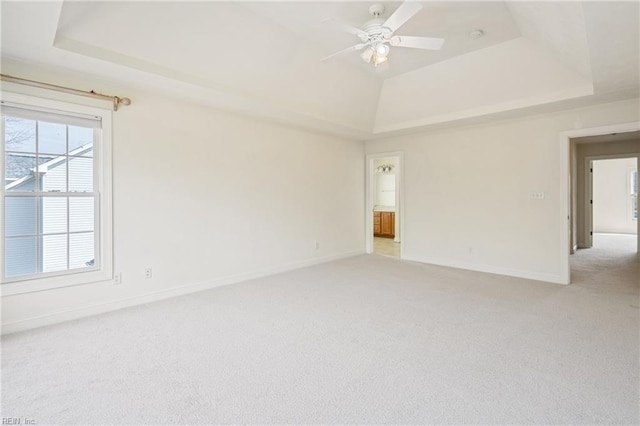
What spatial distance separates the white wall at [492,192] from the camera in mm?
4371

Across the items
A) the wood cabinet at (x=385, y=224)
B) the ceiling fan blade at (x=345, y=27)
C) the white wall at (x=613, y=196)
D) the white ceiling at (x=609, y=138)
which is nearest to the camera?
the ceiling fan blade at (x=345, y=27)

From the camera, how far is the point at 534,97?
13.1ft

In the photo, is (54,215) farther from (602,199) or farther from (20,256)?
(602,199)

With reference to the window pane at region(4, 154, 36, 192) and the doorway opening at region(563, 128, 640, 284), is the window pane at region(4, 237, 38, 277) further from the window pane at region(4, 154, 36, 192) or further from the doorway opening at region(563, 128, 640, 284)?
the doorway opening at region(563, 128, 640, 284)

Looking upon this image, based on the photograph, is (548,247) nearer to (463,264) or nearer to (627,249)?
(463,264)

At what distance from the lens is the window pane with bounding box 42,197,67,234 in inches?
118

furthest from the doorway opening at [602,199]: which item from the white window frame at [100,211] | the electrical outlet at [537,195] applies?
the white window frame at [100,211]

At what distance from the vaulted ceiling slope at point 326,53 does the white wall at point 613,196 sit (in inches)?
306

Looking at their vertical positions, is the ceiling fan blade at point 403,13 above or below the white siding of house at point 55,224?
above

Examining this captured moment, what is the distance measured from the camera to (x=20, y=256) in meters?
2.86

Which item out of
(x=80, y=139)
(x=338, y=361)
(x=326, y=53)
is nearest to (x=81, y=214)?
(x=80, y=139)

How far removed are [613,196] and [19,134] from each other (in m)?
13.1

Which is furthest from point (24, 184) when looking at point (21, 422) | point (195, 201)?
point (21, 422)

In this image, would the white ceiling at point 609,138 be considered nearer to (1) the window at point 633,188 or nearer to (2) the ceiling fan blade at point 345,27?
(1) the window at point 633,188
